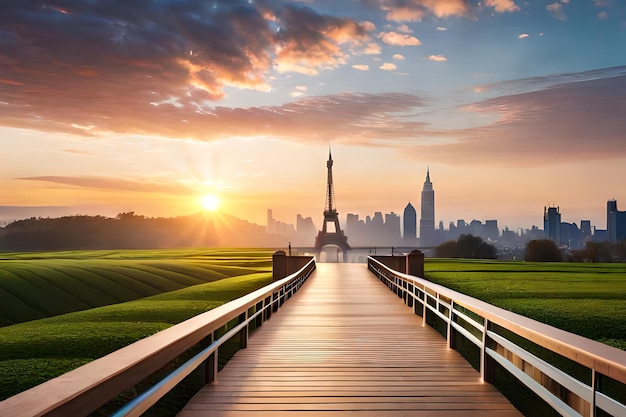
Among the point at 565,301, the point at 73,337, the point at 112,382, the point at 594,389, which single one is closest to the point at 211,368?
the point at 112,382

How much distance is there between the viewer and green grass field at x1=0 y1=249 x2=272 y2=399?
1258 cm

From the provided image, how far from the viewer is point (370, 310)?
15828mm

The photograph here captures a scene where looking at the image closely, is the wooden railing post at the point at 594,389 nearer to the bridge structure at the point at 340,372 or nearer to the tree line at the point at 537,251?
the bridge structure at the point at 340,372

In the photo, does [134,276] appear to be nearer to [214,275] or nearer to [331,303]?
[214,275]

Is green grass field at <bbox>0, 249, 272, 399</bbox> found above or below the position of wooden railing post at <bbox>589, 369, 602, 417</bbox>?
below

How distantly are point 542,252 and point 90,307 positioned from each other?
8829 centimetres

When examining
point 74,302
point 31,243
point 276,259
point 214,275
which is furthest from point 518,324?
point 31,243

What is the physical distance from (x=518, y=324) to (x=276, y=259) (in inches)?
943

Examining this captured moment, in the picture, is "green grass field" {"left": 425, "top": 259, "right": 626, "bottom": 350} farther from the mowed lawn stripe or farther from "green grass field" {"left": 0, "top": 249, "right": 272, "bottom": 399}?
the mowed lawn stripe

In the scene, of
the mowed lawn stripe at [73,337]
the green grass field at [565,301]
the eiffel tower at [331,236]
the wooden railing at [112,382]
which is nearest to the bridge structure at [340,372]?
the wooden railing at [112,382]

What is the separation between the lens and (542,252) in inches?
3930

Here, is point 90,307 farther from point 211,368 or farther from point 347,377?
point 347,377

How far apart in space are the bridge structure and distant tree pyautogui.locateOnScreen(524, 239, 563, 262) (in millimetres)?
93153

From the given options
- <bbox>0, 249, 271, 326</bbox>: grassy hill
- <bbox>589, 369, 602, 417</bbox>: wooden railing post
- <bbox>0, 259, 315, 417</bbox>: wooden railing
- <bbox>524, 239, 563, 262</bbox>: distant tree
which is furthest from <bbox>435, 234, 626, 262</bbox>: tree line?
<bbox>0, 259, 315, 417</bbox>: wooden railing
